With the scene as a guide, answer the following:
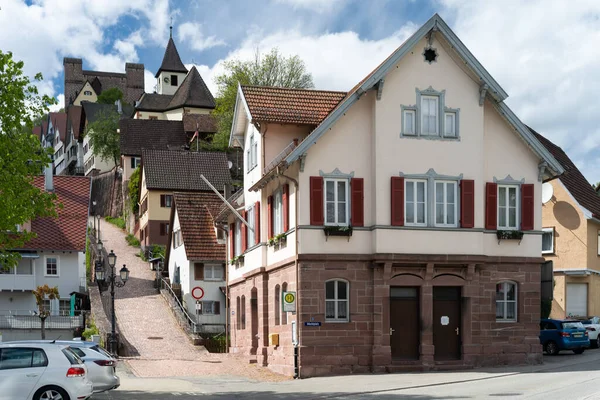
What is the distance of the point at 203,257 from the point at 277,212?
18183 mm

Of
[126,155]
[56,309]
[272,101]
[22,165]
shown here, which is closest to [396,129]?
[272,101]

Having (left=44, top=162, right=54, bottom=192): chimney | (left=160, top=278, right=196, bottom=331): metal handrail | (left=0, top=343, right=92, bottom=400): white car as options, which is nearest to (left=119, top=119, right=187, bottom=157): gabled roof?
(left=44, top=162, right=54, bottom=192): chimney

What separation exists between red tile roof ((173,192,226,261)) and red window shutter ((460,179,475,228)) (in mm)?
22367

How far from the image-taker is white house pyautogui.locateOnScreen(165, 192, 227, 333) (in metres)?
53.0

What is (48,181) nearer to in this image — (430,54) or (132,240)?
(132,240)

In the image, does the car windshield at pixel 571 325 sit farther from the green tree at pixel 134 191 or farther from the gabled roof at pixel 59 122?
the gabled roof at pixel 59 122

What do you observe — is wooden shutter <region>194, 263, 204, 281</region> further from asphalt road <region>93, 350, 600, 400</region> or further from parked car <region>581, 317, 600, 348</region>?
parked car <region>581, 317, 600, 348</region>

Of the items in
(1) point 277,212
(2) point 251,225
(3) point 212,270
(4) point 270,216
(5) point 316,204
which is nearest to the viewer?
(5) point 316,204

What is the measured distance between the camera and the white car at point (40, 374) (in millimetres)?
20016

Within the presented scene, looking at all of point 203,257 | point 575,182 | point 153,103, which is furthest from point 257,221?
point 153,103

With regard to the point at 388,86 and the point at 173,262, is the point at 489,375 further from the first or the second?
the point at 173,262

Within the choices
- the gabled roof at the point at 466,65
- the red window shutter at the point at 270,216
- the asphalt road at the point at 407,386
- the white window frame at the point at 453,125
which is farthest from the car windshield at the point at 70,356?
the white window frame at the point at 453,125

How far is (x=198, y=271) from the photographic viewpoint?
53594 millimetres

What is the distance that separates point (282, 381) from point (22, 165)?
10712 mm
